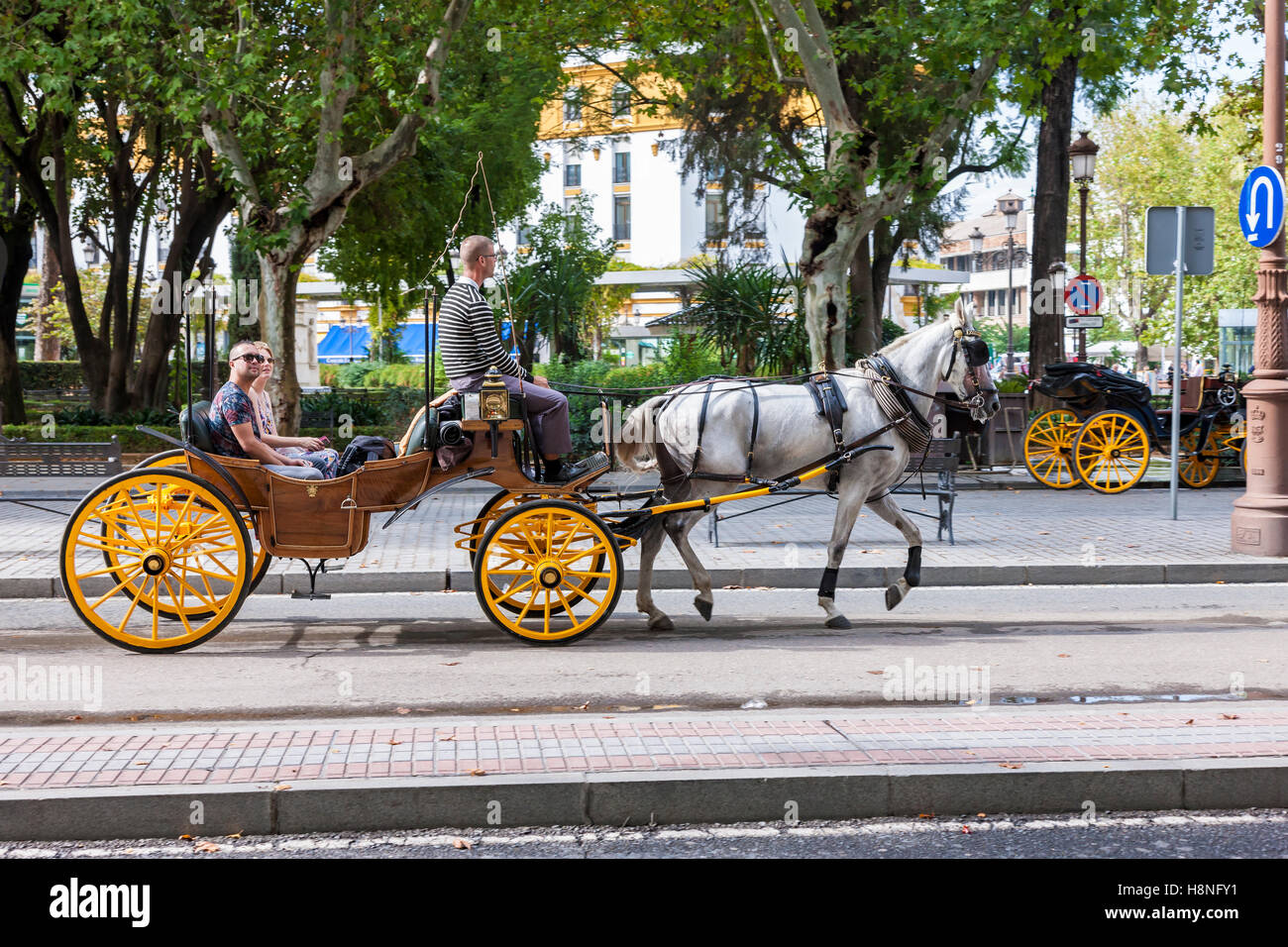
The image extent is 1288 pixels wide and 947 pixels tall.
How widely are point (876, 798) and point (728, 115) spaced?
22.9 m

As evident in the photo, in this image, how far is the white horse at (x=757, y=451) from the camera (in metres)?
8.59

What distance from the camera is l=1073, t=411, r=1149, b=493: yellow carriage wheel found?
60.6 ft

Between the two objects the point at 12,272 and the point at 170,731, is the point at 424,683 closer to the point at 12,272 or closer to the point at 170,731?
the point at 170,731

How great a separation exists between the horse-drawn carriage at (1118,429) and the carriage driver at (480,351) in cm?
1176

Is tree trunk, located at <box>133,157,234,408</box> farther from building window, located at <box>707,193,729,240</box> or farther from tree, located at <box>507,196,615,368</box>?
building window, located at <box>707,193,729,240</box>

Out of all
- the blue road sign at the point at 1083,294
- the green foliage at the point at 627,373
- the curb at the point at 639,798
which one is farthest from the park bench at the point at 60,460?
the blue road sign at the point at 1083,294

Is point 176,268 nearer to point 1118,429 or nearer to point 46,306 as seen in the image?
point 1118,429

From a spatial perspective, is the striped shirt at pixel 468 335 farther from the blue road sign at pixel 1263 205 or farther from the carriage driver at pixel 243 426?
the blue road sign at pixel 1263 205

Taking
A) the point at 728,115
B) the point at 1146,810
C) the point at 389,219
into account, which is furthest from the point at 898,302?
the point at 1146,810

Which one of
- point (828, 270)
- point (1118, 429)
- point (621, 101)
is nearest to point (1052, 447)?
point (1118, 429)

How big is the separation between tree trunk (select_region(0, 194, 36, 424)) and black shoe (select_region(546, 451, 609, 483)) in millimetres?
21577

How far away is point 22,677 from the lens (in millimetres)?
7047

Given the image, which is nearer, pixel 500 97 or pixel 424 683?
pixel 424 683

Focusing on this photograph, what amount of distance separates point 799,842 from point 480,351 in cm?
412
